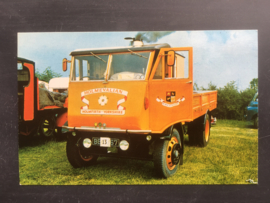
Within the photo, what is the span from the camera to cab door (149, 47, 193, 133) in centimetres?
395

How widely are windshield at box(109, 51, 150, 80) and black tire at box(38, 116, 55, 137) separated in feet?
8.72

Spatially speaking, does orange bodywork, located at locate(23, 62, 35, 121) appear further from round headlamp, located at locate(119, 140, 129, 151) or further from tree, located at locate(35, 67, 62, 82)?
round headlamp, located at locate(119, 140, 129, 151)

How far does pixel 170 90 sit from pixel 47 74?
249 cm

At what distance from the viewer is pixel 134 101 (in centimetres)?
386

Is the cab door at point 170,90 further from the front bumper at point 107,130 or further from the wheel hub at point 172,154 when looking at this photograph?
the wheel hub at point 172,154

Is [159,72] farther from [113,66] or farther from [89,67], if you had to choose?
[89,67]

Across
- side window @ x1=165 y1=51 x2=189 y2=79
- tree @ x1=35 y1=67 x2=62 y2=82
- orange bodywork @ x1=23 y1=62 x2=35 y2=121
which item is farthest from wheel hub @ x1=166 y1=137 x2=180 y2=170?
orange bodywork @ x1=23 y1=62 x2=35 y2=121

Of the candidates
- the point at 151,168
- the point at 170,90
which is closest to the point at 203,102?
the point at 170,90

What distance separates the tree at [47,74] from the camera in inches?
183

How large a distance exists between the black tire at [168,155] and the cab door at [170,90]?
0.29 metres

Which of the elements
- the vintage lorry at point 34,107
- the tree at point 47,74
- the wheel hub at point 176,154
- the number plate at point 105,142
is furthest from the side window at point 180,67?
the vintage lorry at point 34,107
